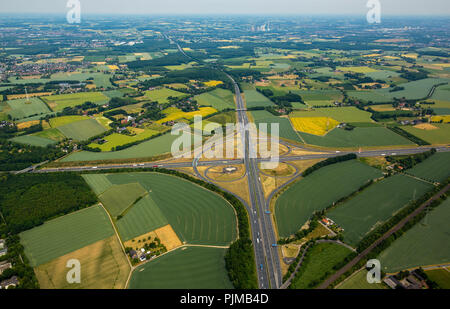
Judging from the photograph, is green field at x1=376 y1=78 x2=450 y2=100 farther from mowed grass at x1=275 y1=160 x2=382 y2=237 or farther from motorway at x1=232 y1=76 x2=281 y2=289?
motorway at x1=232 y1=76 x2=281 y2=289

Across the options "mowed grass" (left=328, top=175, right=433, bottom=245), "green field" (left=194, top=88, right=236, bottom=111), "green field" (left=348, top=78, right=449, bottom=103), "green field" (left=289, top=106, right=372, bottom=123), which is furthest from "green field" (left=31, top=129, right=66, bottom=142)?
"green field" (left=348, top=78, right=449, bottom=103)

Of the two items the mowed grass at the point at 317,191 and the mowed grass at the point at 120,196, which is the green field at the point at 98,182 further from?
the mowed grass at the point at 317,191

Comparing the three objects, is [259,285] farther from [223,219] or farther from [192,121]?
[192,121]

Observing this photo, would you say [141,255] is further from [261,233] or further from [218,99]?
[218,99]

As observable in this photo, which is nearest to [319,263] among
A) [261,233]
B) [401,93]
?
[261,233]

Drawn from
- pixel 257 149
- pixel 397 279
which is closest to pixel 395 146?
pixel 257 149

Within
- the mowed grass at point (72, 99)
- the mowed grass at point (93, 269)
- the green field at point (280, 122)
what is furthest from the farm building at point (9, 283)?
the mowed grass at point (72, 99)
